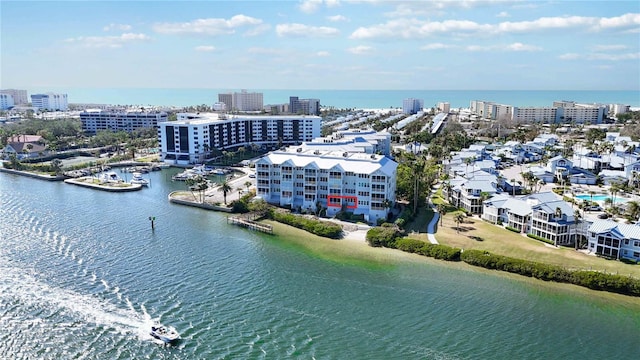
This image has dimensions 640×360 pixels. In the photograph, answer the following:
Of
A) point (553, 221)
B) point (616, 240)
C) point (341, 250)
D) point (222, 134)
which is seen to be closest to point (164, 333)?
point (341, 250)

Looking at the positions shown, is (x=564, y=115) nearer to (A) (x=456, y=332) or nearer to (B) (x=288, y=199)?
(B) (x=288, y=199)

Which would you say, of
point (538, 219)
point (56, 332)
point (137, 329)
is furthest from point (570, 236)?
point (56, 332)

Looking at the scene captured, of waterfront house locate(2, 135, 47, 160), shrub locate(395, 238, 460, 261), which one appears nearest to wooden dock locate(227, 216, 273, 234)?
shrub locate(395, 238, 460, 261)

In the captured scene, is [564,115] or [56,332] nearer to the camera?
[56,332]

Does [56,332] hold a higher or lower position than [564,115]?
lower

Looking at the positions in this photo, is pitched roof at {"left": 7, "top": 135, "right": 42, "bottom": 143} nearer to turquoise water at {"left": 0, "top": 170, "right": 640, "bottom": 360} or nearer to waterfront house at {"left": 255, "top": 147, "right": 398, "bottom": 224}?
turquoise water at {"left": 0, "top": 170, "right": 640, "bottom": 360}

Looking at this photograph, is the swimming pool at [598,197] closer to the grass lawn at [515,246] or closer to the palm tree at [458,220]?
the grass lawn at [515,246]

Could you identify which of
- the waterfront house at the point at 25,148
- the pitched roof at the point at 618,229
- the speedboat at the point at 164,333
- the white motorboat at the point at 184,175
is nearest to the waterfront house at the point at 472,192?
the pitched roof at the point at 618,229

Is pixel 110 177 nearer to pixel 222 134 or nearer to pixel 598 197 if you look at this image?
pixel 222 134
